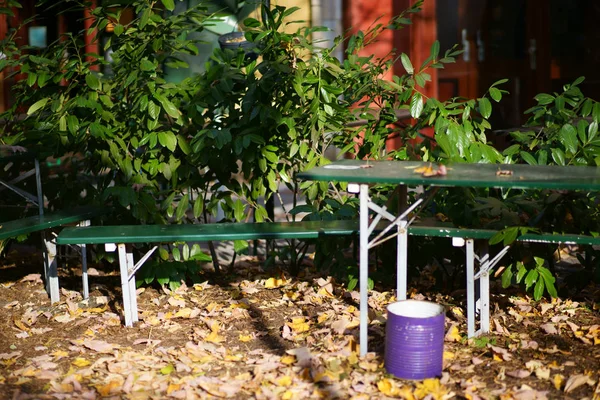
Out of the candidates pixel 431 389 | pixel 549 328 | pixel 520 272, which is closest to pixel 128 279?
pixel 431 389

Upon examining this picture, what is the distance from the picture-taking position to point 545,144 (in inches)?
219

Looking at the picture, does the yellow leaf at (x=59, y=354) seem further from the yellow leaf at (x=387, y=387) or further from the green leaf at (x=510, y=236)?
the green leaf at (x=510, y=236)

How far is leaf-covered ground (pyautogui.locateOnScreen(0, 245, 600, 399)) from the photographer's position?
4352mm

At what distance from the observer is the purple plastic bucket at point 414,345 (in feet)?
14.0

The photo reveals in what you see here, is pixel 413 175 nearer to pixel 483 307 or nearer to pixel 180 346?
pixel 483 307

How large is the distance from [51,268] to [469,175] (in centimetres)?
281

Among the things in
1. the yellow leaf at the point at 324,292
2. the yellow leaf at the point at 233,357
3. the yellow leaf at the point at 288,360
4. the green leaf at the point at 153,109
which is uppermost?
the green leaf at the point at 153,109

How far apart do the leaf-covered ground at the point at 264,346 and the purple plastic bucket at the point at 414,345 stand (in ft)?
0.19

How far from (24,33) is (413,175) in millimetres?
8906

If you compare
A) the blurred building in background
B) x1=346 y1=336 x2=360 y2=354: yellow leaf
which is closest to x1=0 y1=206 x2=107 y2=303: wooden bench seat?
x1=346 y1=336 x2=360 y2=354: yellow leaf

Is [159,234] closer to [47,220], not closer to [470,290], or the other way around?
[47,220]

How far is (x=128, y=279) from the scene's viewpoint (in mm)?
5344

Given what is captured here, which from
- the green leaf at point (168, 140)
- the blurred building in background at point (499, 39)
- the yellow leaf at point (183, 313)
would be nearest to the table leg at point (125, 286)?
the yellow leaf at point (183, 313)

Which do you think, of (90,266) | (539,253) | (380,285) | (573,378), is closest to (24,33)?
(90,266)
